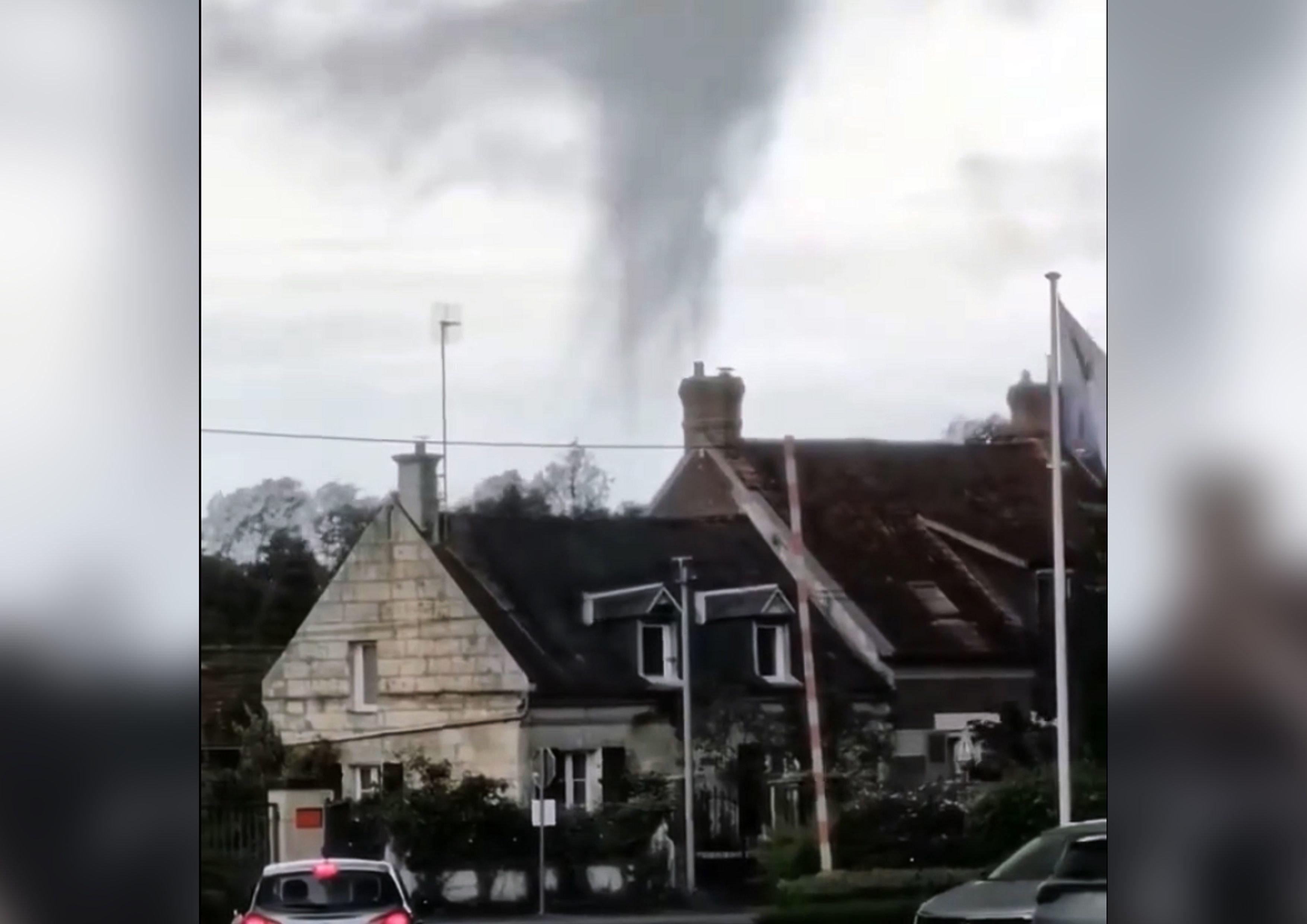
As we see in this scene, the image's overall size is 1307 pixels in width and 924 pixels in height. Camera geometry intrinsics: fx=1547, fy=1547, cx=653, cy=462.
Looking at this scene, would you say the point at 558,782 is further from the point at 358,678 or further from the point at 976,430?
the point at 976,430

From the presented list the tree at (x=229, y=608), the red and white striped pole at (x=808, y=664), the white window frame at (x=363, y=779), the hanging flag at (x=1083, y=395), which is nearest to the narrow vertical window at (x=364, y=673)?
the white window frame at (x=363, y=779)

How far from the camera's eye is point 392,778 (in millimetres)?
3676

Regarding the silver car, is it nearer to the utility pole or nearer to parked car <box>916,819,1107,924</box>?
the utility pole

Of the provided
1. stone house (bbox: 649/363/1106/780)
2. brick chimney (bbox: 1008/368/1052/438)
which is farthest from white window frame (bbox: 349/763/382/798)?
brick chimney (bbox: 1008/368/1052/438)

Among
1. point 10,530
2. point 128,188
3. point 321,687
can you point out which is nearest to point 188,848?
point 321,687

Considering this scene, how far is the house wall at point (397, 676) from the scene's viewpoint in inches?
145

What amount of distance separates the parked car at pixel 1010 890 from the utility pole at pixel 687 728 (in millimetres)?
595

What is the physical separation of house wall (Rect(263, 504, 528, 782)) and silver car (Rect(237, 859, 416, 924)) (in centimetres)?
26

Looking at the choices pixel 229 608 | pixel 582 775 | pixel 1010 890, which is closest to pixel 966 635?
pixel 1010 890

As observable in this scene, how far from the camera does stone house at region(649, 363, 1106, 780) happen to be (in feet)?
12.4

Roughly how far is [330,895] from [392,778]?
12.5 inches

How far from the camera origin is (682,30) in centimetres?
376

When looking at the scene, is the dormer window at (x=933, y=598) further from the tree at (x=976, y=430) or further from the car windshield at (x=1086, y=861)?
the car windshield at (x=1086, y=861)

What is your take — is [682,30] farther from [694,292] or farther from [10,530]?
[10,530]
